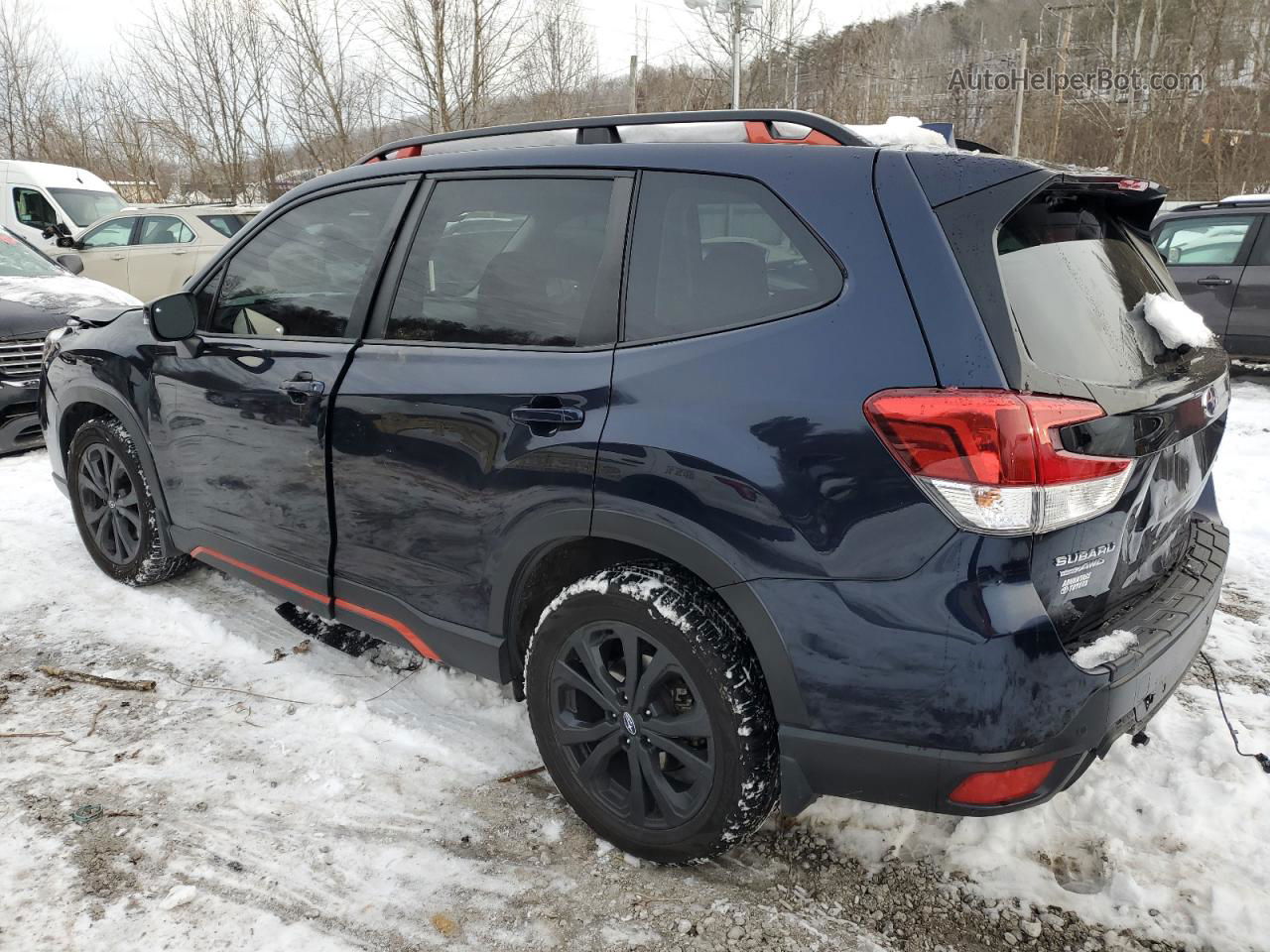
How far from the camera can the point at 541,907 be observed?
2270mm

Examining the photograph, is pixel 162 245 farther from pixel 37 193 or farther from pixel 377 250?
pixel 377 250

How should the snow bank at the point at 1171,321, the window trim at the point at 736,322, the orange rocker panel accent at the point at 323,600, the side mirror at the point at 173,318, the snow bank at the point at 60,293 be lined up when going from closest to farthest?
the window trim at the point at 736,322 < the snow bank at the point at 1171,321 < the orange rocker panel accent at the point at 323,600 < the side mirror at the point at 173,318 < the snow bank at the point at 60,293

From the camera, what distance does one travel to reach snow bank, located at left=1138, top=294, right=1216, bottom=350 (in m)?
2.29

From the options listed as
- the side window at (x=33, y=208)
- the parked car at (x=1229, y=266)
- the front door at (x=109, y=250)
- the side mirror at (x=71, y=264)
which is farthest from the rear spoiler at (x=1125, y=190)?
the side window at (x=33, y=208)

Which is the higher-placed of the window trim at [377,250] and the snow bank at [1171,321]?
the window trim at [377,250]

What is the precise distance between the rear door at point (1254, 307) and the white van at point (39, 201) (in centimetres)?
1537

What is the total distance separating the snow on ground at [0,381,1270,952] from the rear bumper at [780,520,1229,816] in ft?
1.52

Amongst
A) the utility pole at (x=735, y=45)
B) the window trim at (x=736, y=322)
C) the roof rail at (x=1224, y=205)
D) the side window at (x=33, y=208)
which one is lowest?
the window trim at (x=736, y=322)

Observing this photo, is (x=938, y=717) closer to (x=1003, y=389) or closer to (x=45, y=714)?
(x=1003, y=389)

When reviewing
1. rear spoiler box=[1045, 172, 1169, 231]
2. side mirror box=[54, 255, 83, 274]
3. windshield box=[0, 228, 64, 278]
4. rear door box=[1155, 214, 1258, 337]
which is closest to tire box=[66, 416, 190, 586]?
rear spoiler box=[1045, 172, 1169, 231]

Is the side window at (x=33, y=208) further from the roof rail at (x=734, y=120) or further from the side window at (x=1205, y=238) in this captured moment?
the side window at (x=1205, y=238)

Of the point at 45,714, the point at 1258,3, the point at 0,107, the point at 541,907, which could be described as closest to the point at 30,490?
the point at 45,714

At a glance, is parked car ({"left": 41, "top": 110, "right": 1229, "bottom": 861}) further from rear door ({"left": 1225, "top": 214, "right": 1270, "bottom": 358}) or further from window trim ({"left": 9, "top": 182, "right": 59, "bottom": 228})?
window trim ({"left": 9, "top": 182, "right": 59, "bottom": 228})

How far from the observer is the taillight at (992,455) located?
172 cm
